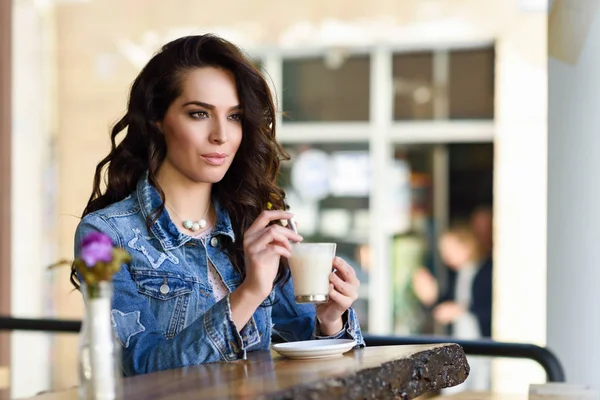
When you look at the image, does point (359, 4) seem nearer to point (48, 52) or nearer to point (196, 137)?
point (48, 52)

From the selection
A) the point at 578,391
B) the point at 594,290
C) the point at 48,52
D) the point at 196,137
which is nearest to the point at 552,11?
the point at 594,290

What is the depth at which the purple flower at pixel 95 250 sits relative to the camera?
158cm

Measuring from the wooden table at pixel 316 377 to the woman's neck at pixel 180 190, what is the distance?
40cm

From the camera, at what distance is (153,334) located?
2.29 metres

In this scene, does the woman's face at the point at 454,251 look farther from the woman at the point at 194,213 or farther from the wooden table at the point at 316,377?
the wooden table at the point at 316,377

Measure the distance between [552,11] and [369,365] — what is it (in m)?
2.06

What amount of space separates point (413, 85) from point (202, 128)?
18.6 ft

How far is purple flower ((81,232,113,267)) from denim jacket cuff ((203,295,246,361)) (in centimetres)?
58

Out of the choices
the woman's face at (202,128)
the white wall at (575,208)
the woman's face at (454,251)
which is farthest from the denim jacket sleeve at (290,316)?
the woman's face at (454,251)

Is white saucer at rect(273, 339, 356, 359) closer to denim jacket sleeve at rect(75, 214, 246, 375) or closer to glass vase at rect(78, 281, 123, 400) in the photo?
denim jacket sleeve at rect(75, 214, 246, 375)

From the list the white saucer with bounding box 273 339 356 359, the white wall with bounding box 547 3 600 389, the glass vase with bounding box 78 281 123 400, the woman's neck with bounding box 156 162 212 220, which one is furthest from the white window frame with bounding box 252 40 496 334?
the glass vase with bounding box 78 281 123 400

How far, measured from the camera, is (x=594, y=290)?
11.3 ft

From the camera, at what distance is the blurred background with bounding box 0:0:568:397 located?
751cm

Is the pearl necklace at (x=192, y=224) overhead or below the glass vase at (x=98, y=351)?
overhead
